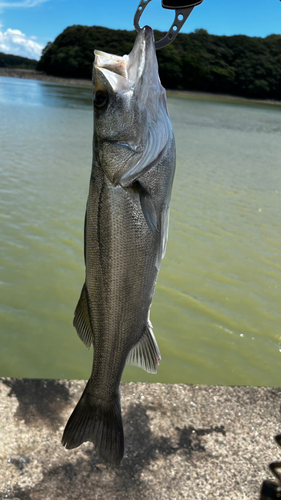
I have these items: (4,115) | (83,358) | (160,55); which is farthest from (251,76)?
(83,358)

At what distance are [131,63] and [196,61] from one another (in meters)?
83.8

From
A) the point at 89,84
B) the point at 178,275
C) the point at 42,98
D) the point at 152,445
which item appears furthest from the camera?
the point at 89,84

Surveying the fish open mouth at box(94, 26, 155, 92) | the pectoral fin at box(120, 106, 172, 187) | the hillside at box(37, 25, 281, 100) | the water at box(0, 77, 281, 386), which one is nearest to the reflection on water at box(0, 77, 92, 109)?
the water at box(0, 77, 281, 386)

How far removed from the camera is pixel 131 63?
1844 mm

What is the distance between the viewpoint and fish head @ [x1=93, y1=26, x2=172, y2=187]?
1.82m

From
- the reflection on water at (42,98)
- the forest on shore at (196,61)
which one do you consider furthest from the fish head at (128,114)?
the forest on shore at (196,61)

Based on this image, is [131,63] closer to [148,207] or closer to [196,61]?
[148,207]

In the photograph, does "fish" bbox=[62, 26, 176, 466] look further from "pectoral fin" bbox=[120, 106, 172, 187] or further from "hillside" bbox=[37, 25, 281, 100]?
"hillside" bbox=[37, 25, 281, 100]

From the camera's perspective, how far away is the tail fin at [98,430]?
79.7 inches

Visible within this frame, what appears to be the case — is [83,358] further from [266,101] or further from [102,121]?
[266,101]

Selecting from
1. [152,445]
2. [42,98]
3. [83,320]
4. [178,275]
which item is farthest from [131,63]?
[42,98]

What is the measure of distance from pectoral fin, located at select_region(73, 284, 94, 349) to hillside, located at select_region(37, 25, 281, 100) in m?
76.4

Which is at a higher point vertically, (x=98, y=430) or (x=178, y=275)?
(x=98, y=430)

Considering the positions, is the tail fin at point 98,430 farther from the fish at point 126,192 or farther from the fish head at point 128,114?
the fish head at point 128,114
